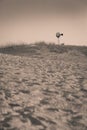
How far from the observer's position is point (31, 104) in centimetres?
262

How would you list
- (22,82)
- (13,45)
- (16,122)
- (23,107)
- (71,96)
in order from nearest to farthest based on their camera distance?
(16,122) < (23,107) < (71,96) < (22,82) < (13,45)

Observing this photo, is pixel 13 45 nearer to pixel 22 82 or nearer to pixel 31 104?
pixel 22 82

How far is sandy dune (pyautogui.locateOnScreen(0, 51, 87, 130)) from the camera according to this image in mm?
2178

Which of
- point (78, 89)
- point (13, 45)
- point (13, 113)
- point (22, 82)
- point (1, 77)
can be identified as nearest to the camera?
point (13, 113)

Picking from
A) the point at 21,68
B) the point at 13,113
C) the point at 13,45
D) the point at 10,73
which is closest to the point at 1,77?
the point at 10,73

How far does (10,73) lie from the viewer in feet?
13.2

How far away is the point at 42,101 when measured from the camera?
8.98 feet

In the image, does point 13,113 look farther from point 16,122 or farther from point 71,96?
point 71,96

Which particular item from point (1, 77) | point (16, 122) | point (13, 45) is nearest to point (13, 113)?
point (16, 122)

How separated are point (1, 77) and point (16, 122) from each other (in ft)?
5.39

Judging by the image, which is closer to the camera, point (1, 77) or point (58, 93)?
point (58, 93)

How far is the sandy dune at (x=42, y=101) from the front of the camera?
218 centimetres

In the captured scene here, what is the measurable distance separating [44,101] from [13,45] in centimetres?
1086

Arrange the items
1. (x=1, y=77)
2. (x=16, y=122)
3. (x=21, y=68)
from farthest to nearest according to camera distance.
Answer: (x=21, y=68) < (x=1, y=77) < (x=16, y=122)
